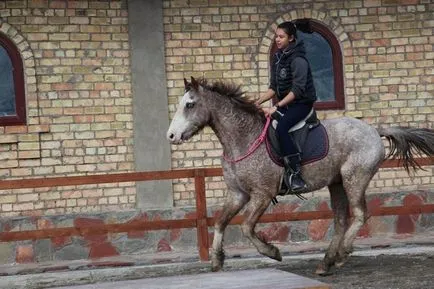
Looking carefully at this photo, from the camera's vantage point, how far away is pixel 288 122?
32.6 ft

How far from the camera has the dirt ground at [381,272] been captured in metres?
9.23

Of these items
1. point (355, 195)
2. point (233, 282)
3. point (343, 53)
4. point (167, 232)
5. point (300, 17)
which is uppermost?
point (300, 17)

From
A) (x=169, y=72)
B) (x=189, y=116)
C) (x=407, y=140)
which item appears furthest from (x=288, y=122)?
(x=169, y=72)

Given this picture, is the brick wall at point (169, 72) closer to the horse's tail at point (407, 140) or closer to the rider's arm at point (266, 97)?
the horse's tail at point (407, 140)

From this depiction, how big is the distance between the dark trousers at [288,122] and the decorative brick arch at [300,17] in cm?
446

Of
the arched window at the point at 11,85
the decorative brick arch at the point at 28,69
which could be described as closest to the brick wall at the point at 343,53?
the decorative brick arch at the point at 28,69

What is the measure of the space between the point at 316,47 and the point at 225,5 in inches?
54.5

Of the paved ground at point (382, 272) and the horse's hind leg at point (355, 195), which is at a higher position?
the horse's hind leg at point (355, 195)

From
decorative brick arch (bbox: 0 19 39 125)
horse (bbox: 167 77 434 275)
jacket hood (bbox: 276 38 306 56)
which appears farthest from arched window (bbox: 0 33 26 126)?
jacket hood (bbox: 276 38 306 56)

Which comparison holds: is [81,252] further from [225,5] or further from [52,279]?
[225,5]

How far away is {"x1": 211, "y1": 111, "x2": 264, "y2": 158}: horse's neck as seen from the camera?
10016 millimetres

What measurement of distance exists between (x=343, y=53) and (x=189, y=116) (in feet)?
17.0

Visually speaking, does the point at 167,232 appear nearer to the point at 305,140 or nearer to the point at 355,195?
the point at 355,195

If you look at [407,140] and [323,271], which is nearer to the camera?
[323,271]
